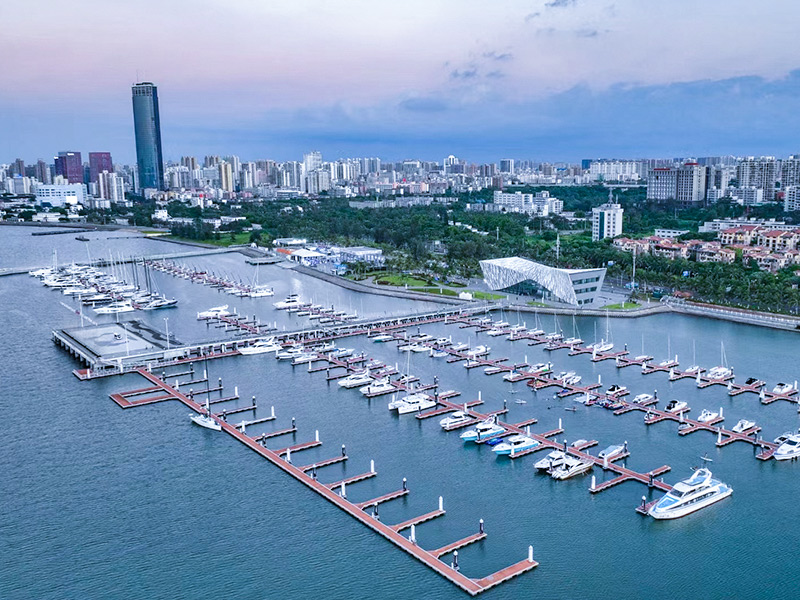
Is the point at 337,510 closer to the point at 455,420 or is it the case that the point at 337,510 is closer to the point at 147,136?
the point at 455,420

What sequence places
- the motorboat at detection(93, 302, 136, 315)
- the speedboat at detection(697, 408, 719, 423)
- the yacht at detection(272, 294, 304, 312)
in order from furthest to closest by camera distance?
1. the yacht at detection(272, 294, 304, 312)
2. the motorboat at detection(93, 302, 136, 315)
3. the speedboat at detection(697, 408, 719, 423)

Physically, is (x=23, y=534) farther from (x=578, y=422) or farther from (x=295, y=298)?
(x=295, y=298)

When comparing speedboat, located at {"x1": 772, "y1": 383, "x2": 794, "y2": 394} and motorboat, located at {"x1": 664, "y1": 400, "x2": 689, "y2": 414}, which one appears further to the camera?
speedboat, located at {"x1": 772, "y1": 383, "x2": 794, "y2": 394}

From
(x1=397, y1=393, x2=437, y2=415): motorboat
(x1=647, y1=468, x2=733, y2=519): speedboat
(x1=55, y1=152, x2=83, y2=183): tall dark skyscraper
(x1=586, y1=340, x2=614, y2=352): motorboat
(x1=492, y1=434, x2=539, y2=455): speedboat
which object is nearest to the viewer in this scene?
(x1=647, y1=468, x2=733, y2=519): speedboat

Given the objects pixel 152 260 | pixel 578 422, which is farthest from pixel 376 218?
pixel 578 422

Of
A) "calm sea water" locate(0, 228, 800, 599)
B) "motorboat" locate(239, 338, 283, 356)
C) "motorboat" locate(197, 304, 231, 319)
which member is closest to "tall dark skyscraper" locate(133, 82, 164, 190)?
"motorboat" locate(197, 304, 231, 319)

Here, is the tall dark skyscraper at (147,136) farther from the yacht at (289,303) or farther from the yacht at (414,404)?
the yacht at (414,404)

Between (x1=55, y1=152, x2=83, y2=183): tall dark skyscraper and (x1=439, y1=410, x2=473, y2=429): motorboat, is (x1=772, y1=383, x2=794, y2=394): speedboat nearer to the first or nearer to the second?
(x1=439, y1=410, x2=473, y2=429): motorboat

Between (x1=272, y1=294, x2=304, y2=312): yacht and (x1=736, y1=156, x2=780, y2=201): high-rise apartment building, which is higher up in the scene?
(x1=736, y1=156, x2=780, y2=201): high-rise apartment building
